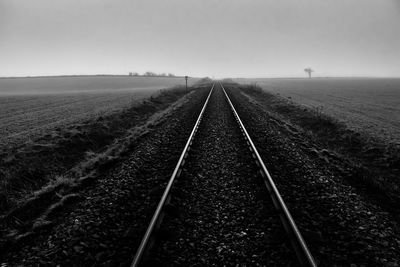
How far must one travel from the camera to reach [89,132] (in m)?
11.4

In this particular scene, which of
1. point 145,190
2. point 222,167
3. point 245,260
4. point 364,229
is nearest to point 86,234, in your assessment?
point 145,190

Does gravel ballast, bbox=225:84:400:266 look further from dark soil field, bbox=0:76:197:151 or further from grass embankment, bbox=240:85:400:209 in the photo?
dark soil field, bbox=0:76:197:151

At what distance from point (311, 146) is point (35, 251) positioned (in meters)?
8.90

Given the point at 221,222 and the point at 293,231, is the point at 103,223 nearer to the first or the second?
the point at 221,222

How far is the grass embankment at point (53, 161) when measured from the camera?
610cm

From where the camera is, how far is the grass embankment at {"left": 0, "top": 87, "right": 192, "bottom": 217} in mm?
6098

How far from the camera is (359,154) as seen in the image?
9312mm

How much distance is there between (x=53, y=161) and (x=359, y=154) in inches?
426

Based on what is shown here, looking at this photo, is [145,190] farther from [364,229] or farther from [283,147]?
[283,147]

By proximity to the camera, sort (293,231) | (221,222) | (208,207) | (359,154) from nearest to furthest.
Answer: (293,231), (221,222), (208,207), (359,154)

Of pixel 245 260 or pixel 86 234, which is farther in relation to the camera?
pixel 86 234

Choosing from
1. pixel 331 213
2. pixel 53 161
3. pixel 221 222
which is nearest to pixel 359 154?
pixel 331 213

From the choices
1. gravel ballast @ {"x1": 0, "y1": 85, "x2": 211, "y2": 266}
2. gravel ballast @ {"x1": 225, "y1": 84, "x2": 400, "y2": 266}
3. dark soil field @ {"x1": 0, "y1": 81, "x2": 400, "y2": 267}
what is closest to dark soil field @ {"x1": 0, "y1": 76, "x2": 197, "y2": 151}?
dark soil field @ {"x1": 0, "y1": 81, "x2": 400, "y2": 267}

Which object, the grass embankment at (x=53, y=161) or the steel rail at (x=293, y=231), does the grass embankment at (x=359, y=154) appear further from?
the grass embankment at (x=53, y=161)
